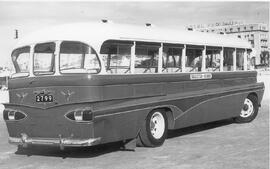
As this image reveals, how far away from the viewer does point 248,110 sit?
39.7ft

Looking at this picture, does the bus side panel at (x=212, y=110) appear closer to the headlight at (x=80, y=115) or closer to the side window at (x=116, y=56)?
the side window at (x=116, y=56)

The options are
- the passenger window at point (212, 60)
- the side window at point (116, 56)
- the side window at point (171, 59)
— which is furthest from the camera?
the passenger window at point (212, 60)

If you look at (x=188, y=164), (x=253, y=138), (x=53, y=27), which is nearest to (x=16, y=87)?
(x=53, y=27)

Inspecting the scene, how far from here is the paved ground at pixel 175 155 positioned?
24.0 ft

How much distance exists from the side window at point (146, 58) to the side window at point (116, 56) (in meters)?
0.25

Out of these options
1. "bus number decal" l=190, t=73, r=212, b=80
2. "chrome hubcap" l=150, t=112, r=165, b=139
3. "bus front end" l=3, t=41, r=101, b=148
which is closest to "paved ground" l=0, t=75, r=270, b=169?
"chrome hubcap" l=150, t=112, r=165, b=139

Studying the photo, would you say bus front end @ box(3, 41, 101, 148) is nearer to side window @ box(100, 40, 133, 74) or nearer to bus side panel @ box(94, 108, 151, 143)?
bus side panel @ box(94, 108, 151, 143)

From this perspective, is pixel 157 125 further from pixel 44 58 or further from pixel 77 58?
pixel 44 58

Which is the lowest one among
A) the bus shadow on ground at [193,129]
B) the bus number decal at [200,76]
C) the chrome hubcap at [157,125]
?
the bus shadow on ground at [193,129]

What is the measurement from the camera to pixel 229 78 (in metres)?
11.4

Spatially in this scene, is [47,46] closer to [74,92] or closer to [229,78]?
[74,92]

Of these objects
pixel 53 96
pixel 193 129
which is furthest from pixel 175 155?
pixel 193 129

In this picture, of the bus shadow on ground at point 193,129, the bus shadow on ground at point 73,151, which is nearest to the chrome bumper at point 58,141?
the bus shadow on ground at point 73,151

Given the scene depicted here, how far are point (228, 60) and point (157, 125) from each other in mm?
3403
